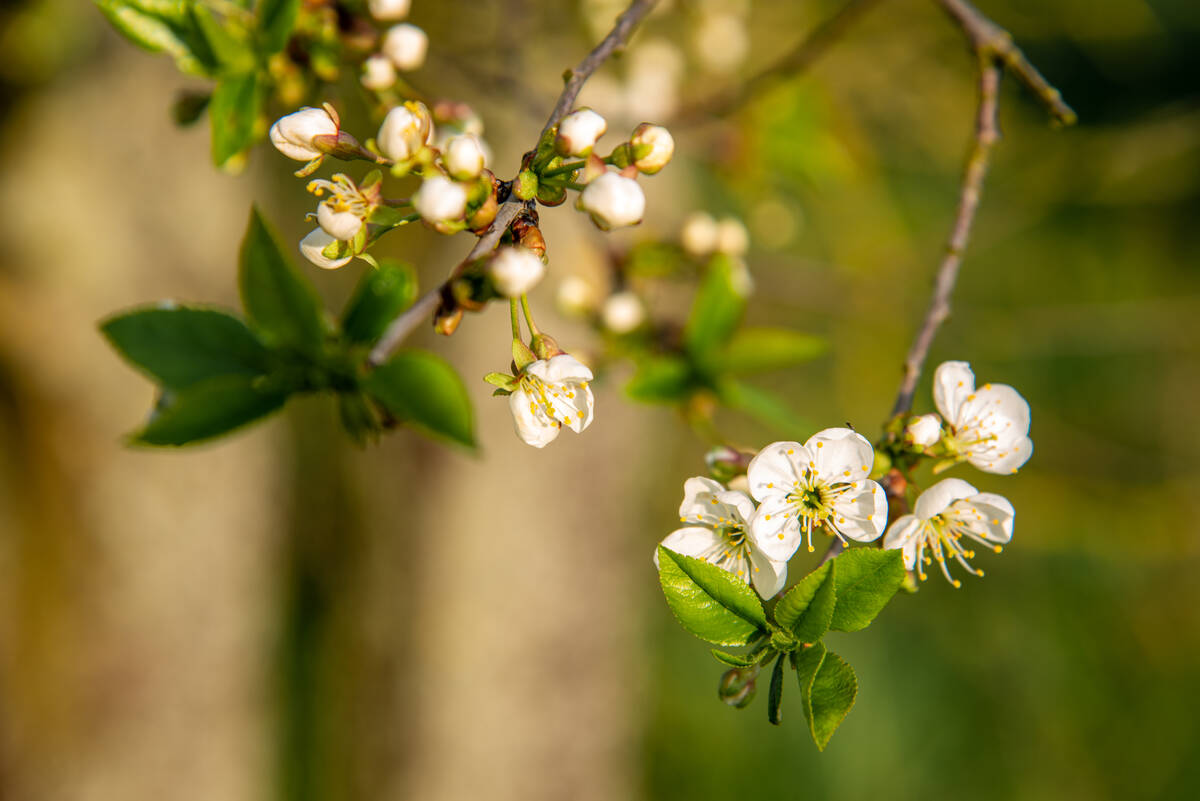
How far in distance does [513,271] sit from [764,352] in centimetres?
38

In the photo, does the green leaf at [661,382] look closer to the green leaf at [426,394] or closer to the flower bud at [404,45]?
the green leaf at [426,394]

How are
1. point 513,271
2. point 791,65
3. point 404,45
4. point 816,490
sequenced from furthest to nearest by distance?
point 791,65 < point 404,45 < point 816,490 < point 513,271

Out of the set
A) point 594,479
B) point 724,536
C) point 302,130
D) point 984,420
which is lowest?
point 594,479

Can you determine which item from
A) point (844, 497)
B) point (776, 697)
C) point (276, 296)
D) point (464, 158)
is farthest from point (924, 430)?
point (276, 296)

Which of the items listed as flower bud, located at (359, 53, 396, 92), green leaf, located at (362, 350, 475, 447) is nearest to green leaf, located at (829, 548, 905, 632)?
green leaf, located at (362, 350, 475, 447)

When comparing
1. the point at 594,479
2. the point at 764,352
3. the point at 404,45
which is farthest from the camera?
the point at 594,479

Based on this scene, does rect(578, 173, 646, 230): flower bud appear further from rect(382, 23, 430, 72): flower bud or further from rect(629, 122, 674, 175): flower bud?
rect(382, 23, 430, 72): flower bud

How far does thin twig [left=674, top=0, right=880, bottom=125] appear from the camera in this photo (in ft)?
2.22

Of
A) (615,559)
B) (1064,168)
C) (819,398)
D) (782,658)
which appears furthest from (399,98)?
(819,398)

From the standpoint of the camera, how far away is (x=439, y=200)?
0.36 metres

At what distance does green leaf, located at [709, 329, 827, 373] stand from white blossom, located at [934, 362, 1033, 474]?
180mm

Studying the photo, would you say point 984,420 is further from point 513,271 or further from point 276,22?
point 276,22

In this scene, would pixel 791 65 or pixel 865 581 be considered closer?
pixel 865 581

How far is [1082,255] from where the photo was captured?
231cm
